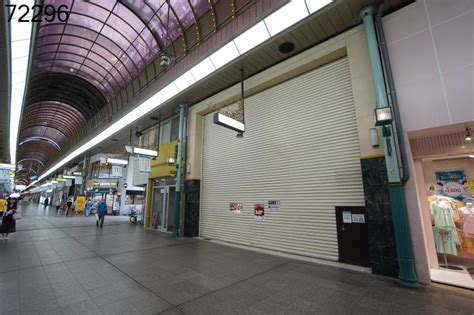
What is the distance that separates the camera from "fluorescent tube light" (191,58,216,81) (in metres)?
6.07

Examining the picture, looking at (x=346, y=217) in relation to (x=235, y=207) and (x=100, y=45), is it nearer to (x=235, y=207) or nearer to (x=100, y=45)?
(x=235, y=207)

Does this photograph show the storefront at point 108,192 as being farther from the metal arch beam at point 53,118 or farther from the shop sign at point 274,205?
the shop sign at point 274,205

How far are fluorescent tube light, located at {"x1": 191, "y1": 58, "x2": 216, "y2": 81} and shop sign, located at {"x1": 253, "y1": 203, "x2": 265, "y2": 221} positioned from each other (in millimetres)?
4314

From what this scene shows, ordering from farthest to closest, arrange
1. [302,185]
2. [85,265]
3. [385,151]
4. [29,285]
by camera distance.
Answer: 1. [302,185]
2. [85,265]
3. [385,151]
4. [29,285]

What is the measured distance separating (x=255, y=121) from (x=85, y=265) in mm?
5952

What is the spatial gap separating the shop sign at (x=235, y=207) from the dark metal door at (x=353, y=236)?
3256 millimetres

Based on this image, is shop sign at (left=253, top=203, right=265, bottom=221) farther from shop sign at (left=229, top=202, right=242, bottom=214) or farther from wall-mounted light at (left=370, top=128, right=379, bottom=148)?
wall-mounted light at (left=370, top=128, right=379, bottom=148)

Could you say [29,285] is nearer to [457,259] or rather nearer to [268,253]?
[268,253]

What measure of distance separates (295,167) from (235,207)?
2.65 m

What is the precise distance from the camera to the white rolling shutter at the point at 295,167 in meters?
5.34

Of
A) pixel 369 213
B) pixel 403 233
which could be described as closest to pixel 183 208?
pixel 369 213

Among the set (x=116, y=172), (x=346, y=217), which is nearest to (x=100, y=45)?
(x=116, y=172)

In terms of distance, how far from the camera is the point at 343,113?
5477 millimetres

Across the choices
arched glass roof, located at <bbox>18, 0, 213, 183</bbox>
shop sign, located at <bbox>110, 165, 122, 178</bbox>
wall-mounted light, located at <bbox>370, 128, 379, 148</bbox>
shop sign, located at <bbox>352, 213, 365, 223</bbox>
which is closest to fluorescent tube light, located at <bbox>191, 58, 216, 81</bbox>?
arched glass roof, located at <bbox>18, 0, 213, 183</bbox>
